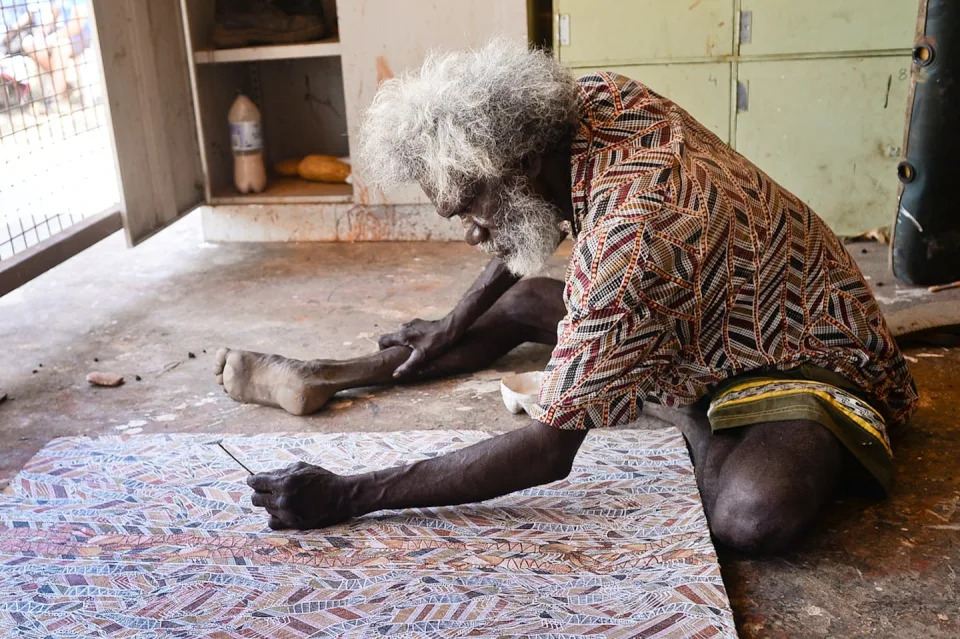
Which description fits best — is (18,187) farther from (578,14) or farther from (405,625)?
(405,625)

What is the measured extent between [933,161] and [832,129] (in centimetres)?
68

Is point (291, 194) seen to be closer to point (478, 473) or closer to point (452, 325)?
point (452, 325)

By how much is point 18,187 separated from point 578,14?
2313 millimetres

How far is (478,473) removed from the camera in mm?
1874

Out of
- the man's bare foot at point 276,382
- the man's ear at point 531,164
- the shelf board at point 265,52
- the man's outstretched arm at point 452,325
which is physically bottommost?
the man's bare foot at point 276,382

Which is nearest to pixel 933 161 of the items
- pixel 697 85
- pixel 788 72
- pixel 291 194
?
pixel 788 72

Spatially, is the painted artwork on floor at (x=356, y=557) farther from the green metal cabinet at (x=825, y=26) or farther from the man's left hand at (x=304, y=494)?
the green metal cabinet at (x=825, y=26)

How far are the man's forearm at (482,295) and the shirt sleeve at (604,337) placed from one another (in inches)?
35.6

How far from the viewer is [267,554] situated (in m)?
1.96

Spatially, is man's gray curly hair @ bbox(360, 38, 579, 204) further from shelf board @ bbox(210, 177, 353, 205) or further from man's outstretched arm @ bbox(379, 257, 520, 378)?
shelf board @ bbox(210, 177, 353, 205)

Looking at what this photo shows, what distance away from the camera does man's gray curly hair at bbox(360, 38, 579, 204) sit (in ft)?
6.06

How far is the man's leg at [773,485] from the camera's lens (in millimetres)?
1866

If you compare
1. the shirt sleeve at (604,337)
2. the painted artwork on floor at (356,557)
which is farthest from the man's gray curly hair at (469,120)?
the painted artwork on floor at (356,557)

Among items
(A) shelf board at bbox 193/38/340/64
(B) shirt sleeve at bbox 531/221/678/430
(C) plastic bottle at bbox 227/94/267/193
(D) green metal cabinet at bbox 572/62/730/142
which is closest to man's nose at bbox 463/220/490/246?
(B) shirt sleeve at bbox 531/221/678/430
